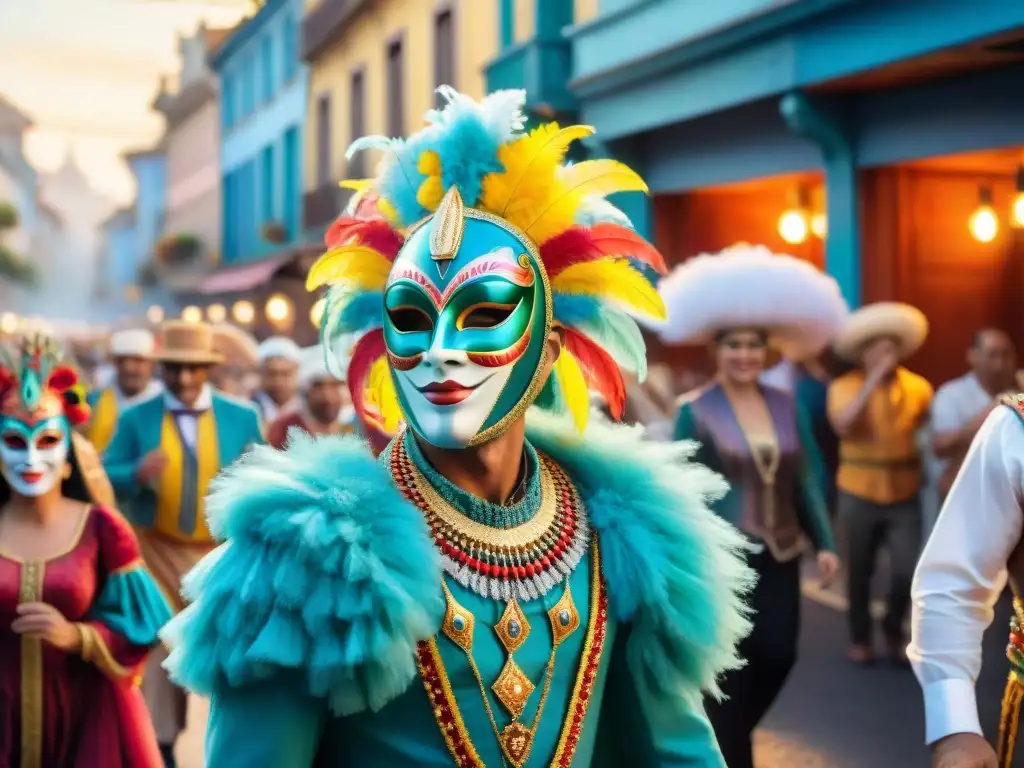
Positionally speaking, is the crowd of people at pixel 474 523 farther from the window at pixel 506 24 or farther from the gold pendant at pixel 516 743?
the window at pixel 506 24

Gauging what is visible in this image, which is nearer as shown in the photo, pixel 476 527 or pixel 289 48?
pixel 476 527

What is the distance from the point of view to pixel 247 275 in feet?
92.0

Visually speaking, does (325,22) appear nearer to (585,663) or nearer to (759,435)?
(759,435)

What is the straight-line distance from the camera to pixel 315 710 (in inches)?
97.4

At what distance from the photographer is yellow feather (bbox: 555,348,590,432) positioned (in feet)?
9.97

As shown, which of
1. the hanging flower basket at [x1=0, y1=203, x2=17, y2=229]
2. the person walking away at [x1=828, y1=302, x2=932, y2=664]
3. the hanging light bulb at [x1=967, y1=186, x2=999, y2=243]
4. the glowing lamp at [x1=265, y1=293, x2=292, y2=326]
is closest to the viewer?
the person walking away at [x1=828, y1=302, x2=932, y2=664]

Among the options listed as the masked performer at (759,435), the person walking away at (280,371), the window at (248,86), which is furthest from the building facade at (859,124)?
the window at (248,86)

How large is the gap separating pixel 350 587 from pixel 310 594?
7 centimetres

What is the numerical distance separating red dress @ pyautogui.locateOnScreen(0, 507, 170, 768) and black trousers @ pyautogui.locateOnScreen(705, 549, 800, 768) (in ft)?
7.22

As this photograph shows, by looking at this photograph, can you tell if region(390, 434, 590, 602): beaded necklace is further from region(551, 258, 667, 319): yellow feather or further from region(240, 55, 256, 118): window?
region(240, 55, 256, 118): window

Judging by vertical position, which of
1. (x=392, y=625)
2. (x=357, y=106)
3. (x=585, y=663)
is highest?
(x=357, y=106)

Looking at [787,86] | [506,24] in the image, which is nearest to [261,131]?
[506,24]

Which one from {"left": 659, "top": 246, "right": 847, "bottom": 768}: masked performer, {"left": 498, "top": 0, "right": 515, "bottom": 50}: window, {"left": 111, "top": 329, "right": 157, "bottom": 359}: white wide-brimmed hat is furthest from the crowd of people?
{"left": 498, "top": 0, "right": 515, "bottom": 50}: window

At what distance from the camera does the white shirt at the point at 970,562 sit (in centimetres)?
338
